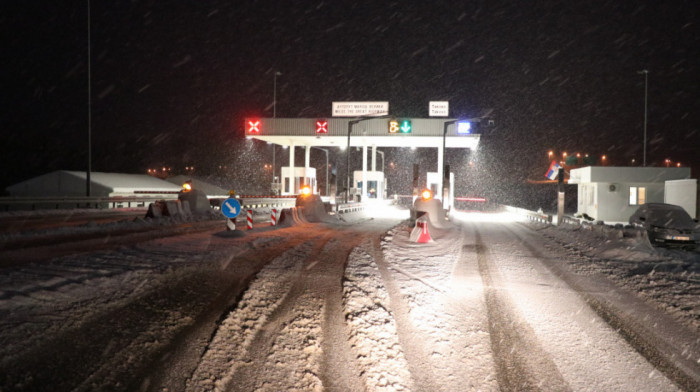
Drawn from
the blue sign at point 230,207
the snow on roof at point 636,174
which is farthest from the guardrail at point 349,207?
the snow on roof at point 636,174

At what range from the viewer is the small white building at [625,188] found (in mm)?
29234

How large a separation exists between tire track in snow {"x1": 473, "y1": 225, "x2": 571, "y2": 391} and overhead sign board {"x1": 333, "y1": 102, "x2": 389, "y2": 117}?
117 feet

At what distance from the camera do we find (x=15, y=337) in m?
4.89

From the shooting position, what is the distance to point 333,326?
5738 millimetres

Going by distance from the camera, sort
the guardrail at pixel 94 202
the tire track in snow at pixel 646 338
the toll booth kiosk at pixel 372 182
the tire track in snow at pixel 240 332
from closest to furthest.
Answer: the tire track in snow at pixel 240 332 < the tire track in snow at pixel 646 338 < the guardrail at pixel 94 202 < the toll booth kiosk at pixel 372 182

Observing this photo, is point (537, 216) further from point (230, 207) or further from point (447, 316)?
point (447, 316)

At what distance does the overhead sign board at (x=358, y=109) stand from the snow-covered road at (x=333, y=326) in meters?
32.9

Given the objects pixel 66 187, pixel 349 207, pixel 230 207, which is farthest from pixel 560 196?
pixel 66 187

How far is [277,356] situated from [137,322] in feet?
7.02

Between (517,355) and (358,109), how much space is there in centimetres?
3839

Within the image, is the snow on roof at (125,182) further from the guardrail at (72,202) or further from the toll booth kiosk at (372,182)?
the toll booth kiosk at (372,182)

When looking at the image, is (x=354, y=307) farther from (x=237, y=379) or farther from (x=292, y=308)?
(x=237, y=379)

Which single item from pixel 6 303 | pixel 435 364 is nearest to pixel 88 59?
pixel 6 303

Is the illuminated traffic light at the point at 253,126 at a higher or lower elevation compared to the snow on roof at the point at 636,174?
higher
